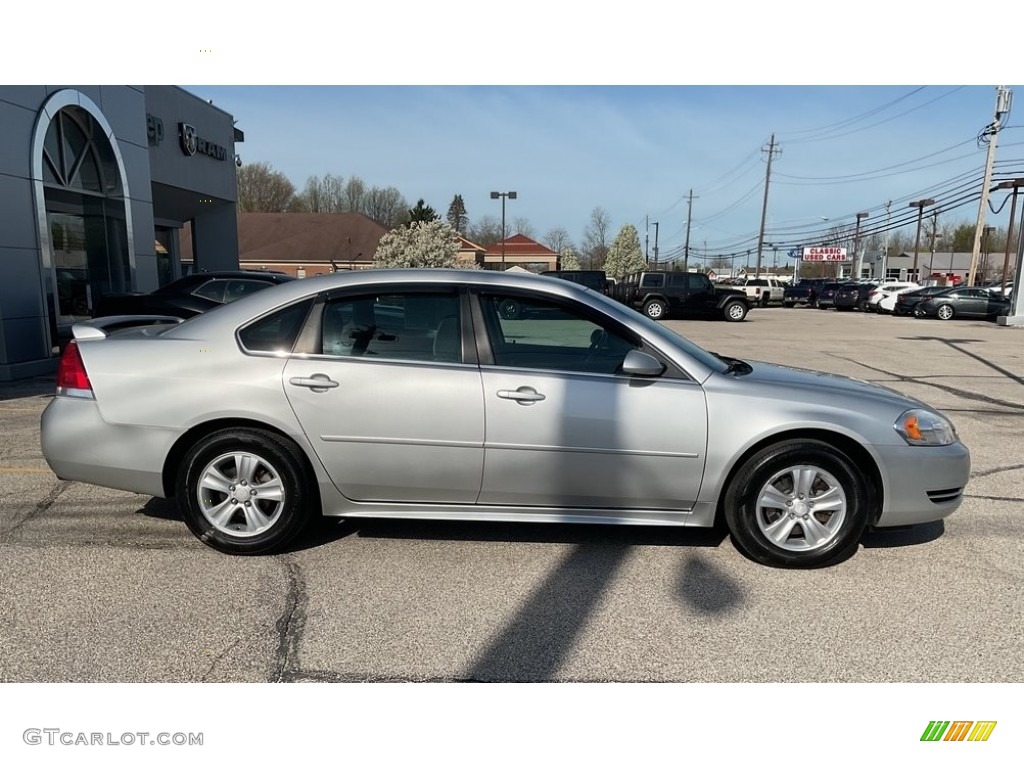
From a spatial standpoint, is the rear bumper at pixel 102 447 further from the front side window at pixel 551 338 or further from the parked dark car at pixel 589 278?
the parked dark car at pixel 589 278

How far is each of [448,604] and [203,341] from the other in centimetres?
200

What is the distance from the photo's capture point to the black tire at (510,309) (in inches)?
153

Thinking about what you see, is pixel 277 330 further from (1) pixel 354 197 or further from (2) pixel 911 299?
(1) pixel 354 197

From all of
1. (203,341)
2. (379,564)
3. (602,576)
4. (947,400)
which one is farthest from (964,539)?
(947,400)

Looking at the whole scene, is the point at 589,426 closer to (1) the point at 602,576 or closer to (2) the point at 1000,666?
(1) the point at 602,576

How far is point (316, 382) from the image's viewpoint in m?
3.66

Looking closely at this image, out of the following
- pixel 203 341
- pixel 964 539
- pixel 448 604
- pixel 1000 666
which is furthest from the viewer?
pixel 964 539

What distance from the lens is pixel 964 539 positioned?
4230 millimetres

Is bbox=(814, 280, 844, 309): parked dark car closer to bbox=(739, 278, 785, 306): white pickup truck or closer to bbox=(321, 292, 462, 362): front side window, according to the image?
bbox=(739, 278, 785, 306): white pickup truck

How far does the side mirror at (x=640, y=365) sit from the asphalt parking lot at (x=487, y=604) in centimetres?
106

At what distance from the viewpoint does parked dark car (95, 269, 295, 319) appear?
10594mm

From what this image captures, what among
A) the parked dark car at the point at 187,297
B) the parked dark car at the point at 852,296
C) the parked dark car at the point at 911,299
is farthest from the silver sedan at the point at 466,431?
the parked dark car at the point at 852,296
